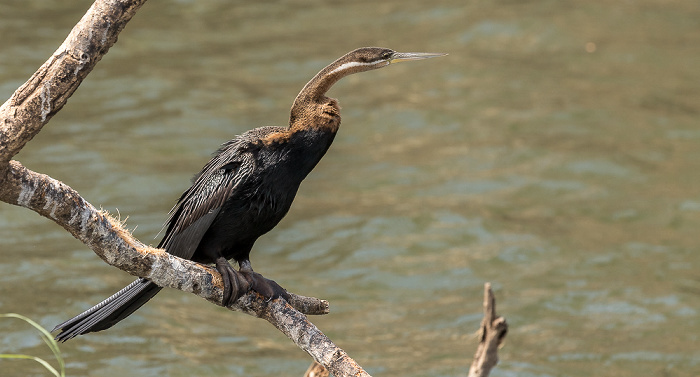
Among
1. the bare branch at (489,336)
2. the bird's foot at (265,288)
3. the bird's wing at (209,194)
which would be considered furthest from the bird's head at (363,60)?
the bare branch at (489,336)

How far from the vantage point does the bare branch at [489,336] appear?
5.34m

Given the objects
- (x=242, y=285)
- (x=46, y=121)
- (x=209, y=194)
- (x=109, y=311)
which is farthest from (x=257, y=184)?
(x=46, y=121)

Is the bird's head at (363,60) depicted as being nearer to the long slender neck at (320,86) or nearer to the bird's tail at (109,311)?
the long slender neck at (320,86)

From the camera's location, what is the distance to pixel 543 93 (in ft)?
39.8

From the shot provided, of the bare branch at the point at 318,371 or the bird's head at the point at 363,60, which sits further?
the bare branch at the point at 318,371

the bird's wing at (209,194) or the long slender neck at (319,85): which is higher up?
the long slender neck at (319,85)

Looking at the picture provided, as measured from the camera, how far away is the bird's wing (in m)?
4.34

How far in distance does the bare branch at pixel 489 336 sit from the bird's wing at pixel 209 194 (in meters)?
1.65

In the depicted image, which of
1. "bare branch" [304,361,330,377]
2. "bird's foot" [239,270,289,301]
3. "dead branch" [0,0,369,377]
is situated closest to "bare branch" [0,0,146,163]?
"dead branch" [0,0,369,377]

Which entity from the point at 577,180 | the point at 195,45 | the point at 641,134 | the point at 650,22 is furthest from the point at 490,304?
the point at 650,22

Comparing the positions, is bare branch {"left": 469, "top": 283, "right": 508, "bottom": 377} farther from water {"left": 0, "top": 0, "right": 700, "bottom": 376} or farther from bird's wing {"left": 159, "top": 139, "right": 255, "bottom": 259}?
water {"left": 0, "top": 0, "right": 700, "bottom": 376}

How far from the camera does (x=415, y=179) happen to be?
1077 cm

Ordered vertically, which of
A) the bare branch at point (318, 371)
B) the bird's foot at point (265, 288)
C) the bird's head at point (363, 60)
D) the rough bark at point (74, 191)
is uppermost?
the bird's head at point (363, 60)

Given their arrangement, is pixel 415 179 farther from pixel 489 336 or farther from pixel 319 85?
pixel 319 85
